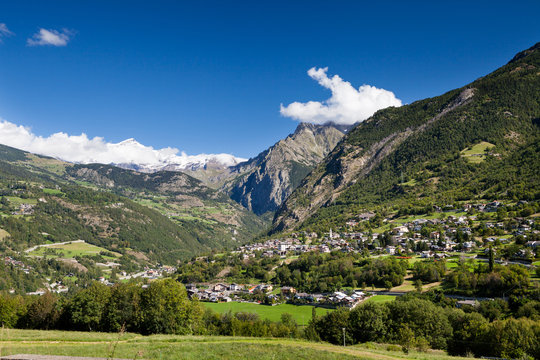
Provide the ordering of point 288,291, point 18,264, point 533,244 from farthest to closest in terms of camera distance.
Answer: point 18,264, point 288,291, point 533,244

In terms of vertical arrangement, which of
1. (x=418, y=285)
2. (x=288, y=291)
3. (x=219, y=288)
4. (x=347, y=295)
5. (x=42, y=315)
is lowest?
(x=219, y=288)

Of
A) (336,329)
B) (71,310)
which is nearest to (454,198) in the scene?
(336,329)

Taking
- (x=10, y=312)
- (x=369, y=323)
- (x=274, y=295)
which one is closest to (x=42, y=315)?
(x=10, y=312)

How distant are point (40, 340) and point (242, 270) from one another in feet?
463

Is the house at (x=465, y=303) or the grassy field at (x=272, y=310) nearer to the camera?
the house at (x=465, y=303)

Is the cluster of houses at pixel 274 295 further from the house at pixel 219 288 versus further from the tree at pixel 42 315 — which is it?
the tree at pixel 42 315

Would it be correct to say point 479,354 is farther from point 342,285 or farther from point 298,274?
point 298,274

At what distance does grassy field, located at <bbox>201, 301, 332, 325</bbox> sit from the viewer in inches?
3734

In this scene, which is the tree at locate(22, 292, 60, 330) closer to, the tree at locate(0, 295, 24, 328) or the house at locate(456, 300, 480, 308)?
the tree at locate(0, 295, 24, 328)

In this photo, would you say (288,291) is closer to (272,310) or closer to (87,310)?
(272,310)

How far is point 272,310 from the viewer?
105062 millimetres

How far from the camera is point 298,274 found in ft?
440

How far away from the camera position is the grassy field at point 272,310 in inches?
3734

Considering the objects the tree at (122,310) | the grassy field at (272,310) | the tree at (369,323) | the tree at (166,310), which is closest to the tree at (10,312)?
the tree at (122,310)
